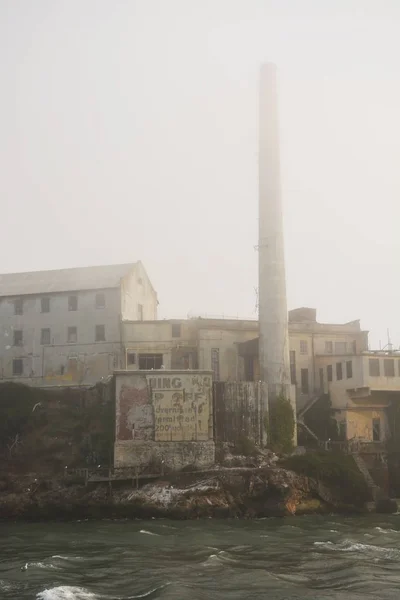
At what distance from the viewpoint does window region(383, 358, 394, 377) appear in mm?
49562

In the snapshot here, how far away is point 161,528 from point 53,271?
3110 centimetres

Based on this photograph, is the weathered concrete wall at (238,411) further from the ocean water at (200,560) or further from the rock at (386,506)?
the ocean water at (200,560)

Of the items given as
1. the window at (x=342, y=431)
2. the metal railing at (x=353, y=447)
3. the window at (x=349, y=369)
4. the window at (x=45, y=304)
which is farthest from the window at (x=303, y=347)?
the window at (x=45, y=304)

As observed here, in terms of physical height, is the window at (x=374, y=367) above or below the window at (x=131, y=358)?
below

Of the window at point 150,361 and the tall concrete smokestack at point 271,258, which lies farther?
the window at point 150,361

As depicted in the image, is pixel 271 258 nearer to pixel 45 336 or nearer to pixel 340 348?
pixel 340 348

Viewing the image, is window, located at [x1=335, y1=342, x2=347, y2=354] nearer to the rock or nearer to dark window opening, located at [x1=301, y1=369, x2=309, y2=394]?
dark window opening, located at [x1=301, y1=369, x2=309, y2=394]

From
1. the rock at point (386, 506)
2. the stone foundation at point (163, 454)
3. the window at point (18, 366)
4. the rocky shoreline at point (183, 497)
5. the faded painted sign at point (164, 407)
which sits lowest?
the rock at point (386, 506)

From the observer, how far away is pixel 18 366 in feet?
180

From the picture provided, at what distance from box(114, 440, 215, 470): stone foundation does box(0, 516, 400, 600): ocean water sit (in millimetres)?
5574

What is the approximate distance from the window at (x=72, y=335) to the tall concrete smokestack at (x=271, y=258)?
14.4 m

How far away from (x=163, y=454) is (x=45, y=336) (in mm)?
16908

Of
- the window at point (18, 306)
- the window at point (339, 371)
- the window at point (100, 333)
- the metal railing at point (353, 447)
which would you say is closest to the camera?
the metal railing at point (353, 447)

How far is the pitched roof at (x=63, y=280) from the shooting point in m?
55.9
